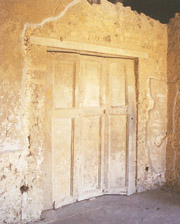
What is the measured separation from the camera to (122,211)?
236 centimetres

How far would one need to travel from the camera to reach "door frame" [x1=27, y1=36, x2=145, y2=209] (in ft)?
7.17

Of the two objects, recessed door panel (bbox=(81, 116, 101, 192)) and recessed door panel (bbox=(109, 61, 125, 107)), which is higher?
recessed door panel (bbox=(109, 61, 125, 107))

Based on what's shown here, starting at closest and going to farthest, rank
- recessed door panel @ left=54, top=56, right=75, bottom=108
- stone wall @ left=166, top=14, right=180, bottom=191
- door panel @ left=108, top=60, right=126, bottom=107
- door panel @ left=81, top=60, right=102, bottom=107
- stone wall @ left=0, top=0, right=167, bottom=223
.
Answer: stone wall @ left=0, top=0, right=167, bottom=223 < recessed door panel @ left=54, top=56, right=75, bottom=108 < door panel @ left=81, top=60, right=102, bottom=107 < door panel @ left=108, top=60, right=126, bottom=107 < stone wall @ left=166, top=14, right=180, bottom=191

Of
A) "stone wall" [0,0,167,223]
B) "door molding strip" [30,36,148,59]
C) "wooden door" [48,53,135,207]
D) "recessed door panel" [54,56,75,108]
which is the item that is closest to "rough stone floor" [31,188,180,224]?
"wooden door" [48,53,135,207]

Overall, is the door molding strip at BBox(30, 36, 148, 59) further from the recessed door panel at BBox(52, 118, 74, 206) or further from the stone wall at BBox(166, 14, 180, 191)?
the recessed door panel at BBox(52, 118, 74, 206)

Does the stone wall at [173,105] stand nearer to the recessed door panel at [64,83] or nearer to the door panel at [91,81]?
the door panel at [91,81]

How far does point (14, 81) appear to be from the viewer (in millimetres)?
1994

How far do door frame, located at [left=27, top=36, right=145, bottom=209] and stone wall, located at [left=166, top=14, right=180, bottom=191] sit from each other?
0.49 meters

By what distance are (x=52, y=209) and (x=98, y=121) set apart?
4.07ft

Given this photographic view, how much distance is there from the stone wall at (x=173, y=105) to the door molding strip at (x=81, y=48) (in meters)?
0.49

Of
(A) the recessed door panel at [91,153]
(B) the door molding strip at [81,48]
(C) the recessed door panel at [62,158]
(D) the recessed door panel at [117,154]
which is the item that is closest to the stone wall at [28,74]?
(B) the door molding strip at [81,48]

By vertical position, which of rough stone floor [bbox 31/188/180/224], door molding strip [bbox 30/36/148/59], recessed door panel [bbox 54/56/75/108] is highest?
door molding strip [bbox 30/36/148/59]

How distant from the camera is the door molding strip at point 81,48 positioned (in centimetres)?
213

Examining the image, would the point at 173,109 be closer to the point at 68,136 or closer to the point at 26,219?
the point at 68,136
